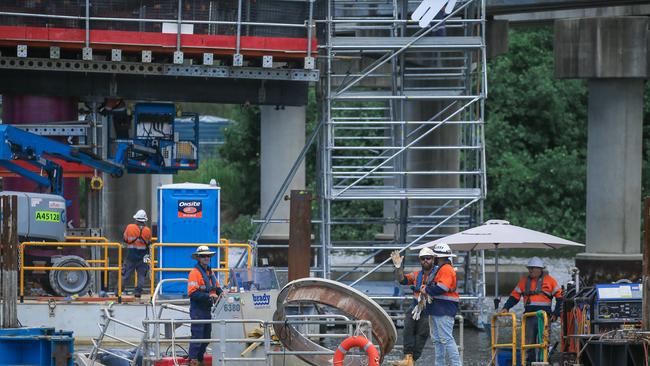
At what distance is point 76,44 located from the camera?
28.2 meters

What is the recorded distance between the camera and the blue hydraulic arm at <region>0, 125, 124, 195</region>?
89.4ft

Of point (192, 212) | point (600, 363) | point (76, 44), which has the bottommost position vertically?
point (600, 363)

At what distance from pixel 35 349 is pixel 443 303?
592 centimetres

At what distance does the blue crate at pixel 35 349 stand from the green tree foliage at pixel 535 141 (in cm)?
3607

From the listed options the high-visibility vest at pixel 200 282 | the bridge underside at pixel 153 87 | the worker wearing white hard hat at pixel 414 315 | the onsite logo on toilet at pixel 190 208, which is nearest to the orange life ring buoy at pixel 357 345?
the worker wearing white hard hat at pixel 414 315

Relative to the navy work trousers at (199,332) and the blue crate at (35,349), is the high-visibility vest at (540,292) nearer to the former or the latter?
the navy work trousers at (199,332)

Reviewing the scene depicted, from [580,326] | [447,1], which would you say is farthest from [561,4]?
[580,326]

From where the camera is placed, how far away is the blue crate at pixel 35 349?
69.6 feet

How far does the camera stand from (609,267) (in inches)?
1366

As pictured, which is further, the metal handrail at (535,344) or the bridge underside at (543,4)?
the bridge underside at (543,4)

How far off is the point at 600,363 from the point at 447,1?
10.0 meters

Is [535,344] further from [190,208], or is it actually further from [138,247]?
[138,247]

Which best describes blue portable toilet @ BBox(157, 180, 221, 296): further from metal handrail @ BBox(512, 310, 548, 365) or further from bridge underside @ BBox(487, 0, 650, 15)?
bridge underside @ BBox(487, 0, 650, 15)

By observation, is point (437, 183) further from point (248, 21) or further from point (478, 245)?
point (478, 245)
